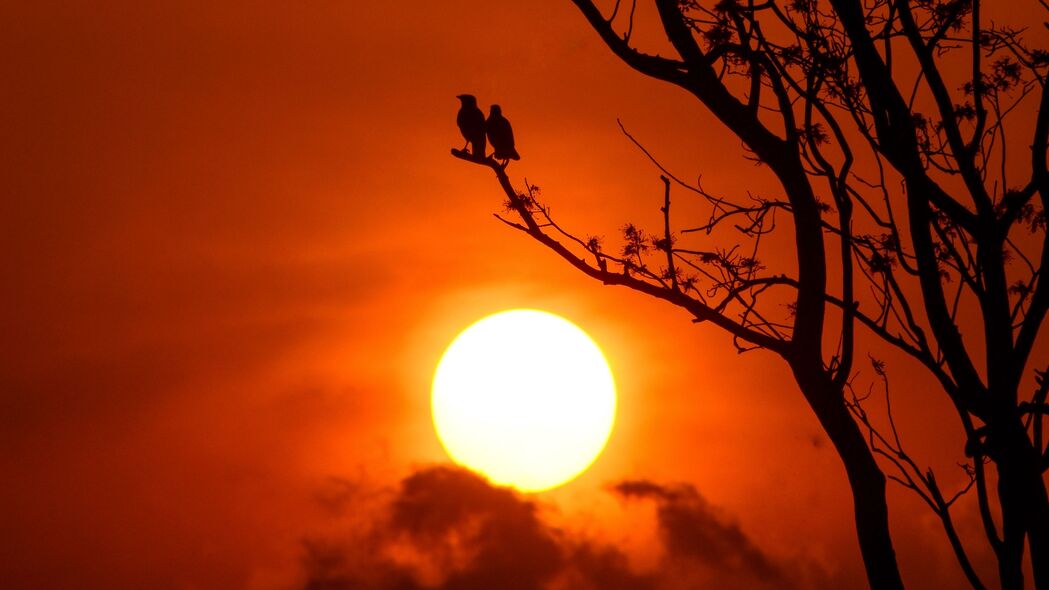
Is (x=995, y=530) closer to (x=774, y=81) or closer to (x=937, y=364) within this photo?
(x=937, y=364)

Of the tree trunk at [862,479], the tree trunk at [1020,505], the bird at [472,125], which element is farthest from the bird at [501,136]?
the tree trunk at [1020,505]

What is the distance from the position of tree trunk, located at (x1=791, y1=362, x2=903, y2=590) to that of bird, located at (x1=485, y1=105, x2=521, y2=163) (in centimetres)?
623

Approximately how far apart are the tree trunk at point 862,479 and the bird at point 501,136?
245 inches

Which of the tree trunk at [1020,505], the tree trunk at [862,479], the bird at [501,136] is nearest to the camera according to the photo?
the tree trunk at [862,479]

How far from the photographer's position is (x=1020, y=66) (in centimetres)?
837

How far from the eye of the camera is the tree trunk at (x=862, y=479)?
21.4ft

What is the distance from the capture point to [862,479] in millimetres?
6594

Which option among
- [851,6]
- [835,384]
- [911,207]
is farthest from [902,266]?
[851,6]

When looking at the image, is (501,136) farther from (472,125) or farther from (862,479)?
(862,479)

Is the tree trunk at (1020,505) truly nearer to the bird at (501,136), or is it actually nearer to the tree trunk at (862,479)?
the tree trunk at (862,479)

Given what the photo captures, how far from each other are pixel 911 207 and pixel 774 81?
1318 mm

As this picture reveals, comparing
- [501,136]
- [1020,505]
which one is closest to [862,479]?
[1020,505]

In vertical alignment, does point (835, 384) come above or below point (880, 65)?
below

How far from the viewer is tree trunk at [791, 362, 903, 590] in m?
6.53
